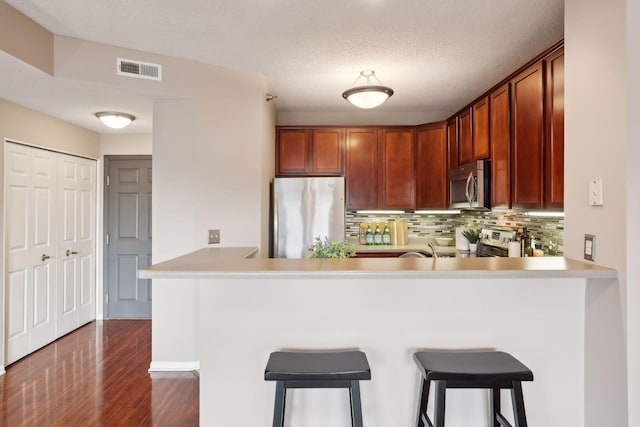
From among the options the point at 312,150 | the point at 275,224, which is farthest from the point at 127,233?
the point at 312,150

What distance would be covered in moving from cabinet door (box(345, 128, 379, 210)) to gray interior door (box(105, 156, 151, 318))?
8.07ft

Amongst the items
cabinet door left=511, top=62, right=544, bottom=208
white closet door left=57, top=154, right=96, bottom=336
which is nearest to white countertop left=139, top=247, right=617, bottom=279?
cabinet door left=511, top=62, right=544, bottom=208

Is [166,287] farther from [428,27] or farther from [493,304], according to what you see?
[428,27]

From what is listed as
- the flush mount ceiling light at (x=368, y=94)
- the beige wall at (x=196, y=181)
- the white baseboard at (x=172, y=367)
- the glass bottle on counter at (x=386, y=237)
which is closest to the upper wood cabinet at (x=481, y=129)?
the flush mount ceiling light at (x=368, y=94)

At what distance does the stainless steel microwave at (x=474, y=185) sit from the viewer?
337cm

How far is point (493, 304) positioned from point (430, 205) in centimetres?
273

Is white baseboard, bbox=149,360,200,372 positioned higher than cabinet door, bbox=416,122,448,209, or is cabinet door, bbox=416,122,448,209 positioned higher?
cabinet door, bbox=416,122,448,209

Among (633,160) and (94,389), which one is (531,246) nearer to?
(633,160)

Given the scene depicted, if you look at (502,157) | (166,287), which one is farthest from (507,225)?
(166,287)

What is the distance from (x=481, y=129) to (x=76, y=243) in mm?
4390

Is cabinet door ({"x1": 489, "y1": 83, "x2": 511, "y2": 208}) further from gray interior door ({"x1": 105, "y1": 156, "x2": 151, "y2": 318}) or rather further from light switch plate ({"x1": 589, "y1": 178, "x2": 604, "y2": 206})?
gray interior door ({"x1": 105, "y1": 156, "x2": 151, "y2": 318})

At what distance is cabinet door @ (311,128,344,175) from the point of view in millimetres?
4598

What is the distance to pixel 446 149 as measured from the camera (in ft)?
14.3

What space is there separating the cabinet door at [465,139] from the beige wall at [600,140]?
5.65 ft
